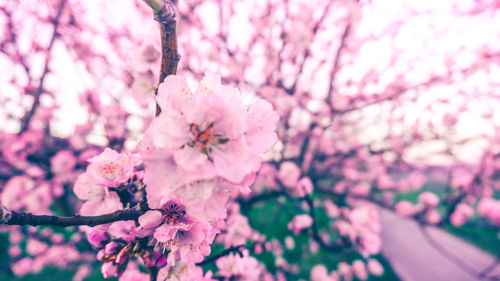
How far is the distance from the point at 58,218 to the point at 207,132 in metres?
0.62

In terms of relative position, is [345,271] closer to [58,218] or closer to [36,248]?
[58,218]

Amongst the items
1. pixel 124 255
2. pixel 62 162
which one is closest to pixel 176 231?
pixel 124 255

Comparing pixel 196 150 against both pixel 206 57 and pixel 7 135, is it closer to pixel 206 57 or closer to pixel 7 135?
pixel 206 57

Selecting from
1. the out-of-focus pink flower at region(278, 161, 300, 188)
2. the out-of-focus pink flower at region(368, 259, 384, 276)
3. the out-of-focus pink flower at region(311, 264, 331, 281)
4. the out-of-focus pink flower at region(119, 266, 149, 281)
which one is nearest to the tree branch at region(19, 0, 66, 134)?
the out-of-focus pink flower at region(119, 266, 149, 281)

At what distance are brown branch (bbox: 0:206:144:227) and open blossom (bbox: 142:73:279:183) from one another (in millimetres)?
310

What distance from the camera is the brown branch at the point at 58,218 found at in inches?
28.2

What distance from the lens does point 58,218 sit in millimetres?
807

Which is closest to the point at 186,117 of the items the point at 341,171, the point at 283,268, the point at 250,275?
the point at 250,275

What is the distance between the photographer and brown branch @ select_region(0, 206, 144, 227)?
0.72m

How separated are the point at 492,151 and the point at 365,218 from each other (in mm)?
2450

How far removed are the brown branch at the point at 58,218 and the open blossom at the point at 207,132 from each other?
1.02 ft

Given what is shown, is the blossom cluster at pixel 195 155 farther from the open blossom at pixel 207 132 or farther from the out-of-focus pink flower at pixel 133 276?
the out-of-focus pink flower at pixel 133 276

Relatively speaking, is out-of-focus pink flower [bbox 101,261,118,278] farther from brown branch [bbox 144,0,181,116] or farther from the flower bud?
brown branch [bbox 144,0,181,116]

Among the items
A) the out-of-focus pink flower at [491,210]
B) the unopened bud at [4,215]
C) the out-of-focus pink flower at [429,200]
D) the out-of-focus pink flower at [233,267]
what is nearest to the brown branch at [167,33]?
the unopened bud at [4,215]
